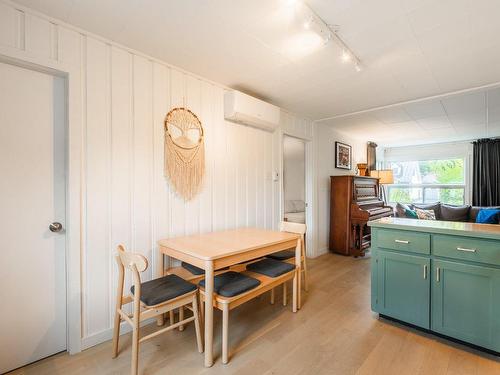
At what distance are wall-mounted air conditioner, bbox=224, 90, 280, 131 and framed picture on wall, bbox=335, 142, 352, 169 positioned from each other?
220 cm

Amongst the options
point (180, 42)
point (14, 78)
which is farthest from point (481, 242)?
point (14, 78)

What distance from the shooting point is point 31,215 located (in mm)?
1727

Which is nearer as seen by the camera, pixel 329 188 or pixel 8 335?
pixel 8 335

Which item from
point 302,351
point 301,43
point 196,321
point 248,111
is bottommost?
point 302,351

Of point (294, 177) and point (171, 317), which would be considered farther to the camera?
point (294, 177)

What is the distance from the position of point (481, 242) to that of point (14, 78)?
3.40 m

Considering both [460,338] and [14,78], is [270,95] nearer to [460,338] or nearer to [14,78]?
A: [14,78]

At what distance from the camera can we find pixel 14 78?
1660mm

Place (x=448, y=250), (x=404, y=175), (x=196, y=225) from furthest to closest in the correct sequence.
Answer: (x=404, y=175)
(x=196, y=225)
(x=448, y=250)

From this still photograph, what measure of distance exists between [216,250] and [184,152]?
3.56 ft

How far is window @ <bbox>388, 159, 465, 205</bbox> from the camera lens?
18.7 feet

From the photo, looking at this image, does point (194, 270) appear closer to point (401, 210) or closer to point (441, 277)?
point (441, 277)

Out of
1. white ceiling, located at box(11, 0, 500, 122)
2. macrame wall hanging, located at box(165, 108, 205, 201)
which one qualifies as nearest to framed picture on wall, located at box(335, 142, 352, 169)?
white ceiling, located at box(11, 0, 500, 122)

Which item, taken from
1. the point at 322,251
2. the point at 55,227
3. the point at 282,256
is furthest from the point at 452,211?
the point at 55,227
